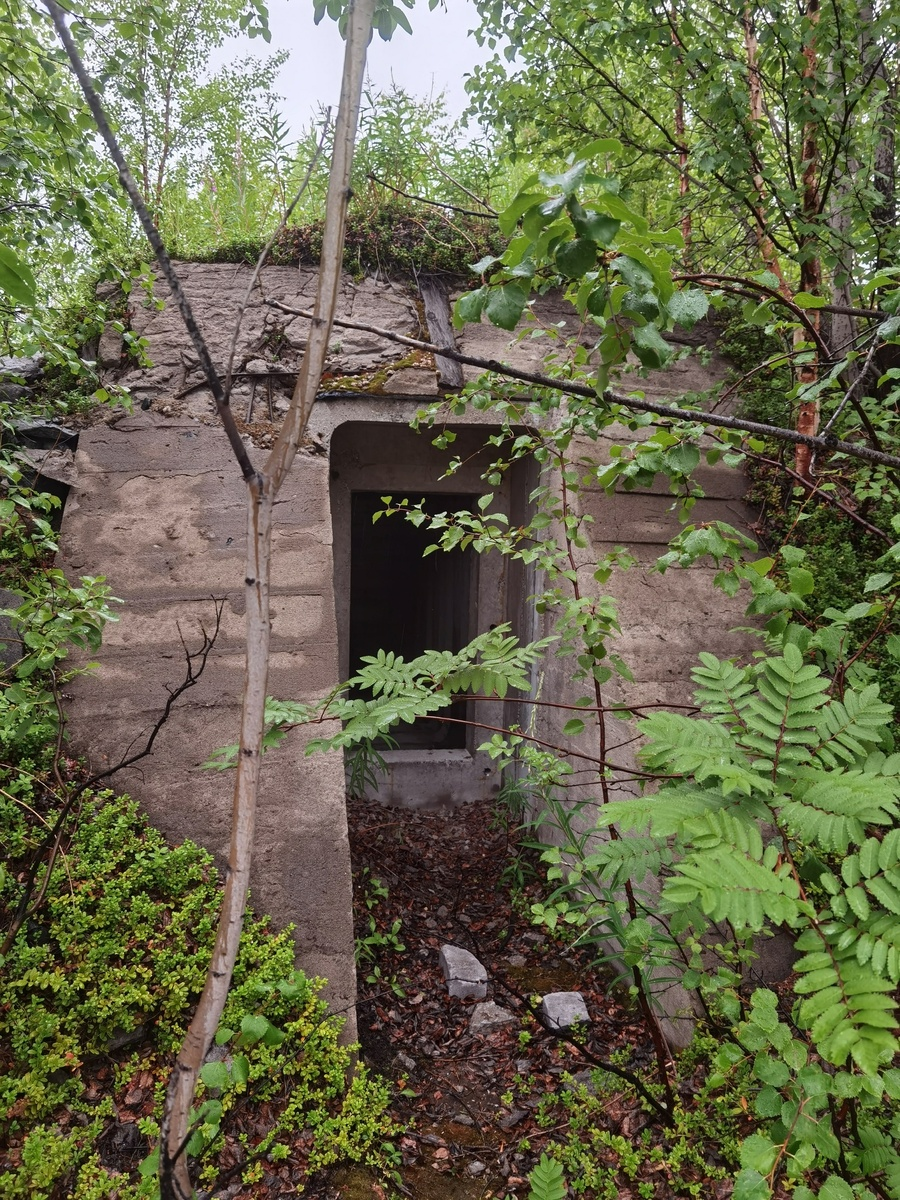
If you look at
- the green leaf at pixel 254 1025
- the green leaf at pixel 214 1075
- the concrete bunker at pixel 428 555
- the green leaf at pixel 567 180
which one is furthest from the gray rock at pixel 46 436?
the green leaf at pixel 567 180

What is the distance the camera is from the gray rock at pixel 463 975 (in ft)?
10.3

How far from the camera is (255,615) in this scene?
1033 mm

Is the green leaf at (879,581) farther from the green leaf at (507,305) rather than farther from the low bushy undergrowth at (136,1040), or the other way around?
the low bushy undergrowth at (136,1040)

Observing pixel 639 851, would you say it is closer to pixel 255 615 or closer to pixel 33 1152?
pixel 255 615

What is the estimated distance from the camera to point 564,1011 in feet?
9.56

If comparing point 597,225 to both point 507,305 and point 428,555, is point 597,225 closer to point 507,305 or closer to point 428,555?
point 507,305

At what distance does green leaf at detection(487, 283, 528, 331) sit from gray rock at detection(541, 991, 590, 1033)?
9.23 ft

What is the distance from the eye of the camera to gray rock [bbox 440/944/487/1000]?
123 inches

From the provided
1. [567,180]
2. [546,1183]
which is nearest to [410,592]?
[546,1183]

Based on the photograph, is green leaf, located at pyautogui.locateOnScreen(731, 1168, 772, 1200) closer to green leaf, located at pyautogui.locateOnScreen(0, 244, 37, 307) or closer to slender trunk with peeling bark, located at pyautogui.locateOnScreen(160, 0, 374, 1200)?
slender trunk with peeling bark, located at pyautogui.locateOnScreen(160, 0, 374, 1200)

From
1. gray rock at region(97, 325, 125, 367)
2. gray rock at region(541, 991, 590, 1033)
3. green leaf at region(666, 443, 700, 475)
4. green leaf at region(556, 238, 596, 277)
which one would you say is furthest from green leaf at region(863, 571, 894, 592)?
gray rock at region(97, 325, 125, 367)

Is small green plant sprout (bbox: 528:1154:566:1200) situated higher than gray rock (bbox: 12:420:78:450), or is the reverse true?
gray rock (bbox: 12:420:78:450)

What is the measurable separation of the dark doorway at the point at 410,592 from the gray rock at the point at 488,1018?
2023mm

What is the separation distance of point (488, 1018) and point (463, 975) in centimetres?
24
